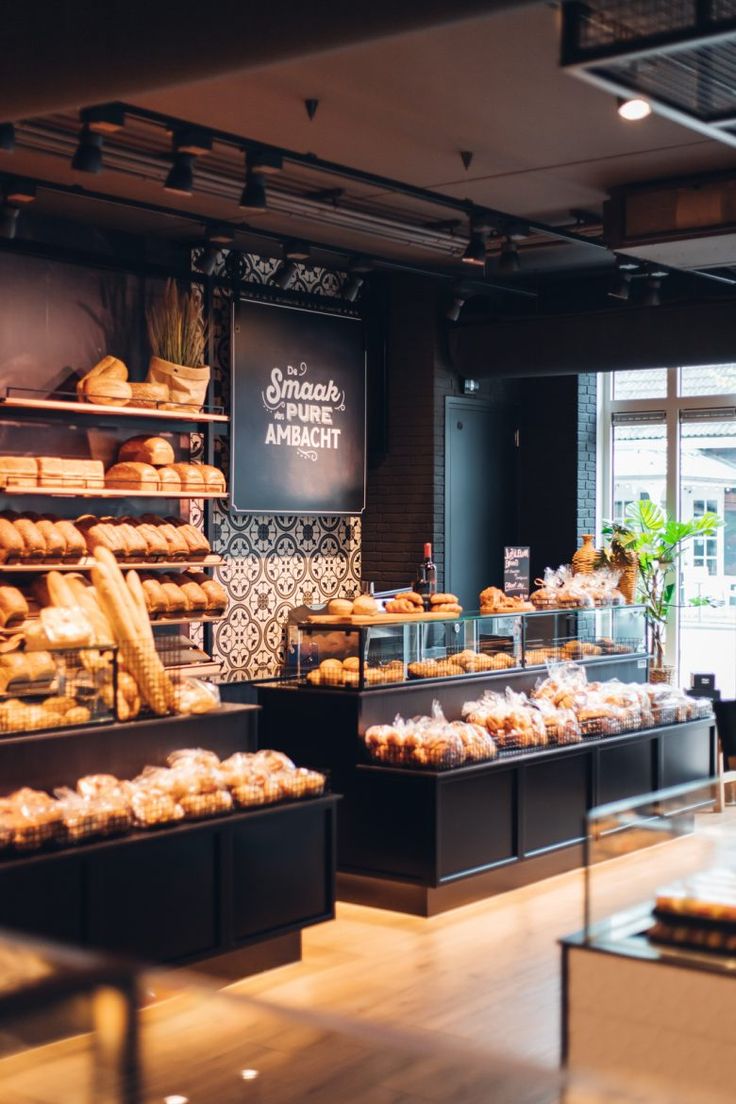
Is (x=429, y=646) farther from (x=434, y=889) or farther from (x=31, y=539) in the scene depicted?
(x=31, y=539)

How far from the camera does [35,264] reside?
6836mm

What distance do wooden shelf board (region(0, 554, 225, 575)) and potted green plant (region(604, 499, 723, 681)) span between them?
2.94 metres

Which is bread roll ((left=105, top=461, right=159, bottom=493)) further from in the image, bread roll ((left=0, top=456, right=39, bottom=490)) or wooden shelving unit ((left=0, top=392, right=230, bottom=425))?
bread roll ((left=0, top=456, right=39, bottom=490))

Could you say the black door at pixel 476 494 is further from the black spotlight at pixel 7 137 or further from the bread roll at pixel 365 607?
the black spotlight at pixel 7 137

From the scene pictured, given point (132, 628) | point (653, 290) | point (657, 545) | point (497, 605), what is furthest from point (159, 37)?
point (657, 545)

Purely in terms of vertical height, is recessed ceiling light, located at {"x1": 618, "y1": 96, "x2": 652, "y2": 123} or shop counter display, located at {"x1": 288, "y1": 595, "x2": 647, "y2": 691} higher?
recessed ceiling light, located at {"x1": 618, "y1": 96, "x2": 652, "y2": 123}

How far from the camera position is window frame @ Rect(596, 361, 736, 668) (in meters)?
9.30

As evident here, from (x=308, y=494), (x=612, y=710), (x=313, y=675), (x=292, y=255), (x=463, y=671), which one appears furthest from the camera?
(x=308, y=494)

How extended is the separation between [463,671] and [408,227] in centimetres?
244

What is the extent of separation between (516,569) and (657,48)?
5.79 m

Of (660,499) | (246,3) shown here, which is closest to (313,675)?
(246,3)

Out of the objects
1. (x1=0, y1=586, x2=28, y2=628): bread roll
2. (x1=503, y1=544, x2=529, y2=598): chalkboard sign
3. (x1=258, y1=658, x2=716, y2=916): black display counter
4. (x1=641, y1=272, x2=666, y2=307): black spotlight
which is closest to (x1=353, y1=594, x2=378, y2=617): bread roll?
(x1=258, y1=658, x2=716, y2=916): black display counter

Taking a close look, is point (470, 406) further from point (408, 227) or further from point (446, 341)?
point (408, 227)

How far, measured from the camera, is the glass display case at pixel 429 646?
18.6 feet
